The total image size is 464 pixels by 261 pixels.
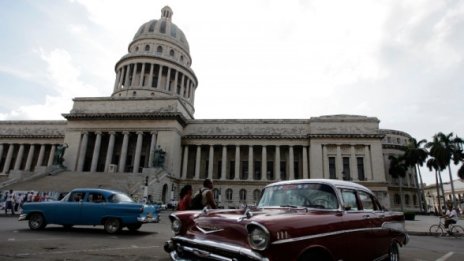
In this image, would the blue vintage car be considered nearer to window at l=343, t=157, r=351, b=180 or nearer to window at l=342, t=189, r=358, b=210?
window at l=342, t=189, r=358, b=210

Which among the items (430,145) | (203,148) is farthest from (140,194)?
(430,145)

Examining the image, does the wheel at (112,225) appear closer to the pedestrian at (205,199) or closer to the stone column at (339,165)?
the pedestrian at (205,199)

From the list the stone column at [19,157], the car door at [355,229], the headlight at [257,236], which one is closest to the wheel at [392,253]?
the car door at [355,229]

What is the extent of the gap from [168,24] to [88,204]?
187ft

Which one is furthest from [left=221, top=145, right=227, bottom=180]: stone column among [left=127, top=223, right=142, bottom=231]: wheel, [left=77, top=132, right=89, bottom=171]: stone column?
[left=127, top=223, right=142, bottom=231]: wheel

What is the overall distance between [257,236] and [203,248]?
988mm

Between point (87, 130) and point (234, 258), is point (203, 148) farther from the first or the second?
point (234, 258)

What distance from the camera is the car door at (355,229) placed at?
471cm

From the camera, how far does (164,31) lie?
60219mm

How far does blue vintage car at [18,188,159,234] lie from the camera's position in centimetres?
1130

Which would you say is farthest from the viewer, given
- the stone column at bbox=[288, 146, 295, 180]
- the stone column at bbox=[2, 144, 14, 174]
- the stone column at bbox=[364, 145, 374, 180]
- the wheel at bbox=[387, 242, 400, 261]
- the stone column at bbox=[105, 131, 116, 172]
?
the stone column at bbox=[2, 144, 14, 174]

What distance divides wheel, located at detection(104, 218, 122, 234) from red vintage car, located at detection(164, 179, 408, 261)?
7.43 metres

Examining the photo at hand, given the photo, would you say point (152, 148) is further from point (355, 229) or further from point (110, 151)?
point (355, 229)

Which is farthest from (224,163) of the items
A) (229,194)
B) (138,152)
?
(138,152)
